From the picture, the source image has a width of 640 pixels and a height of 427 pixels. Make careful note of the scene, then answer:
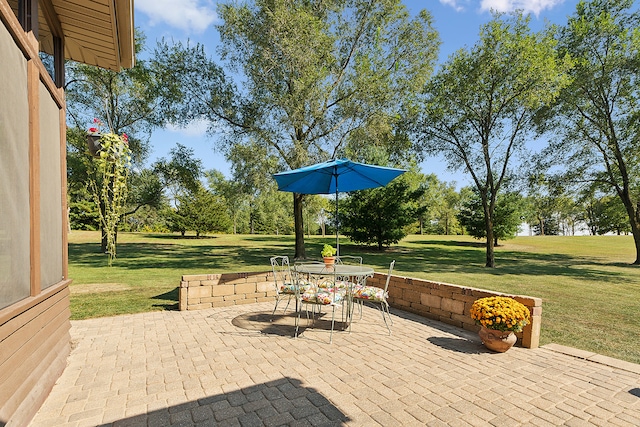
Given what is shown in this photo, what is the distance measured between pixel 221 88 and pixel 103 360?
39.2ft

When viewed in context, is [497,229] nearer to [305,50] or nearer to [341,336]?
[305,50]

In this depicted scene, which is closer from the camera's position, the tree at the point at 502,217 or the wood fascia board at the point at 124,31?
the wood fascia board at the point at 124,31

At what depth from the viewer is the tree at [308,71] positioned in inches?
454

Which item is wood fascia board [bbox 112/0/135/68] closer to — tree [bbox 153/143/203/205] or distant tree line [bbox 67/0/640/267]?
distant tree line [bbox 67/0/640/267]

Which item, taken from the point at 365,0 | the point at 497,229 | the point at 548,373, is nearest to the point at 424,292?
the point at 548,373

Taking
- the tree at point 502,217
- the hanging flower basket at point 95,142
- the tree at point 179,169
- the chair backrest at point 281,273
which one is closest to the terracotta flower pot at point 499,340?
the chair backrest at point 281,273

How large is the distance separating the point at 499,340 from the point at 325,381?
7.02ft

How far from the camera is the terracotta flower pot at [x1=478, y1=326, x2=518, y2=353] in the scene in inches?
145

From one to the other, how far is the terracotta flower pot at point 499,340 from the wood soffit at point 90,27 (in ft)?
16.5

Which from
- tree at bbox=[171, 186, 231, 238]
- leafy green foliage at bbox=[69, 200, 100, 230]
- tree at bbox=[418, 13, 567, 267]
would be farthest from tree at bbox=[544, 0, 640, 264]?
leafy green foliage at bbox=[69, 200, 100, 230]

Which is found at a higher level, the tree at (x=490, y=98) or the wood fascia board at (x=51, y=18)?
the tree at (x=490, y=98)

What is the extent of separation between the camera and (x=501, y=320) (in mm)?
3615

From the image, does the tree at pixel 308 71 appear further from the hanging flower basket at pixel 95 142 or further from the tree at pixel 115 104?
the hanging flower basket at pixel 95 142

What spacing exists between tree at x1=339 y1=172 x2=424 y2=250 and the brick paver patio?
15.0 metres
